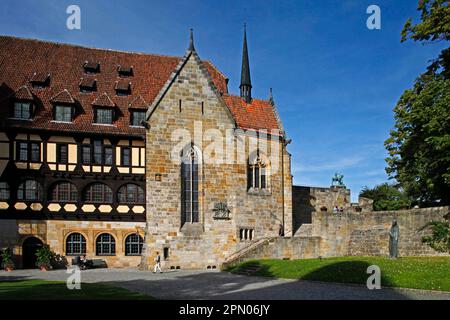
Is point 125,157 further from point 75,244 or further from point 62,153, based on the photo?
point 75,244

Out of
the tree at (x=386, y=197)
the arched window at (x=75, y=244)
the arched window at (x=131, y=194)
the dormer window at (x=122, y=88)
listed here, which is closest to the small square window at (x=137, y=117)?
the dormer window at (x=122, y=88)

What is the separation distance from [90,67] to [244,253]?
675 inches

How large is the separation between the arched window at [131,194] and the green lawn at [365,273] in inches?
409

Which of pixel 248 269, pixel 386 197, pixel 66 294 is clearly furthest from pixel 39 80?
pixel 386 197

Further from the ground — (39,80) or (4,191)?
(39,80)

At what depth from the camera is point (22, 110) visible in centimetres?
3297

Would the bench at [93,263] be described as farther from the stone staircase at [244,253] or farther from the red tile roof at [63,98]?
the red tile roof at [63,98]

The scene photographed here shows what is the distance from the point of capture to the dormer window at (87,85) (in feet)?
116

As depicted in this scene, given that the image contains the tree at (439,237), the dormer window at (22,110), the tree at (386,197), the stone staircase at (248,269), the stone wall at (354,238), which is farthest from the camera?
the tree at (386,197)

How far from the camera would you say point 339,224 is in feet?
116

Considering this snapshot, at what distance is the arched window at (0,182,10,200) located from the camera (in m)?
31.7

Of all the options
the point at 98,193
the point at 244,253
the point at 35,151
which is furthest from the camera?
the point at 98,193

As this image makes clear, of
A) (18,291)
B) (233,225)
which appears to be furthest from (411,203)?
(18,291)

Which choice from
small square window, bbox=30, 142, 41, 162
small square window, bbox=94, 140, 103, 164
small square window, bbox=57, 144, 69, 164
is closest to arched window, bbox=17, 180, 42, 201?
small square window, bbox=30, 142, 41, 162
